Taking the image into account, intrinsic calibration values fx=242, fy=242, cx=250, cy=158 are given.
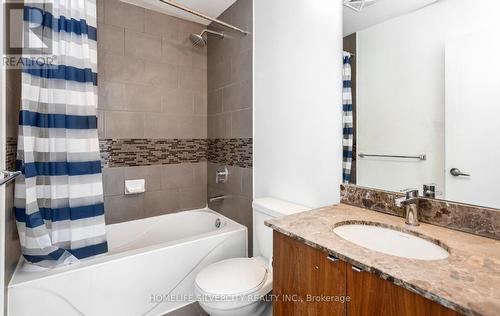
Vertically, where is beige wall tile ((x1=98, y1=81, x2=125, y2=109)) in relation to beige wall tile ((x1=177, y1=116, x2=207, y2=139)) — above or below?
above

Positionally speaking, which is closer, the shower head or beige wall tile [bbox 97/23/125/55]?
beige wall tile [bbox 97/23/125/55]

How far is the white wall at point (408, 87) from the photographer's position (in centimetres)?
101

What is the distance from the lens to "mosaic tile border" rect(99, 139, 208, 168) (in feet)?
7.03

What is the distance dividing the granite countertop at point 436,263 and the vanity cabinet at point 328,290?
37 millimetres

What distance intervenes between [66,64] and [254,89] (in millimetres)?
1235

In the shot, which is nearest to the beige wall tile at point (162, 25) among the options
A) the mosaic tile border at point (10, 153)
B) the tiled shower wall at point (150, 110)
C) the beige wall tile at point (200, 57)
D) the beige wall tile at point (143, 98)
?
the tiled shower wall at point (150, 110)

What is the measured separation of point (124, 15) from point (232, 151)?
5.06ft

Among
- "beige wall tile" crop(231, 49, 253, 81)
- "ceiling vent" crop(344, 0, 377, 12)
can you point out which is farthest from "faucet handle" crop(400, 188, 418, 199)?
"beige wall tile" crop(231, 49, 253, 81)

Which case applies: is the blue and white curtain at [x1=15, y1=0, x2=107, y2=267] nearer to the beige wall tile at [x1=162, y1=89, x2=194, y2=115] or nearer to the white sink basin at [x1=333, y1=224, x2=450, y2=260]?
the beige wall tile at [x1=162, y1=89, x2=194, y2=115]

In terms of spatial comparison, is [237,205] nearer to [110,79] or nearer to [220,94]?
[220,94]

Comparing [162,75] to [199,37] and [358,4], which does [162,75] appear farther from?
[358,4]

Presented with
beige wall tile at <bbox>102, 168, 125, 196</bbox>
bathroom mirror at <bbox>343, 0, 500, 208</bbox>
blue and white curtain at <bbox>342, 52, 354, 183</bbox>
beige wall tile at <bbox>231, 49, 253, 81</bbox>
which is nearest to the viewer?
bathroom mirror at <bbox>343, 0, 500, 208</bbox>

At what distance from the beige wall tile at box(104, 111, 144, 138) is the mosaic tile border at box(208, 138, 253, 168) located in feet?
2.30

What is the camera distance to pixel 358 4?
1.30 m
